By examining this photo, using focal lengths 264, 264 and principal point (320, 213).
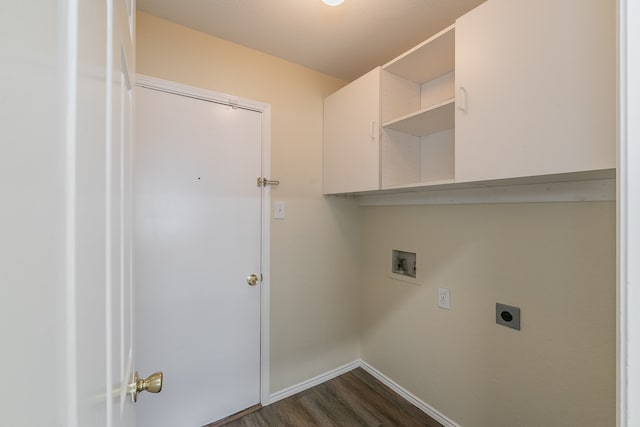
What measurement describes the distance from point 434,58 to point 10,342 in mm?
1913

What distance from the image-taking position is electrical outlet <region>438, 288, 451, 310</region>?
65.9 inches

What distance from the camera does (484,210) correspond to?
151 centimetres

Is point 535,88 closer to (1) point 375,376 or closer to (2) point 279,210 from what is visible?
(2) point 279,210

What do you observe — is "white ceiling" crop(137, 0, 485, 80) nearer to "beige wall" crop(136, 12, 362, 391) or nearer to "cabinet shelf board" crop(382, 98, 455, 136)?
"beige wall" crop(136, 12, 362, 391)

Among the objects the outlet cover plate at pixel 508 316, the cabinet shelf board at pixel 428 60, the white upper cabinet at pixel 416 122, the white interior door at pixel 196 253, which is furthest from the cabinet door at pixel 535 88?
the white interior door at pixel 196 253

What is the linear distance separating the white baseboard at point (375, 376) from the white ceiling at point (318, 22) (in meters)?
2.43

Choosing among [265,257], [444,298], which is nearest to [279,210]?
[265,257]

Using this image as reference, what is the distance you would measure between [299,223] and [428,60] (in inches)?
53.6

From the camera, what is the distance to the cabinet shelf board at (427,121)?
4.54 ft

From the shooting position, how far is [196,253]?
1.64 metres

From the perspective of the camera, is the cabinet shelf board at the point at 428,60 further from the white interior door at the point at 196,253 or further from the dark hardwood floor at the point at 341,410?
the dark hardwood floor at the point at 341,410

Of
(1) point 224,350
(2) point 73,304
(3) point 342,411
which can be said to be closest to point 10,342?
(2) point 73,304

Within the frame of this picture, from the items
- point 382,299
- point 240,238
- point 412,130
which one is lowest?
point 382,299

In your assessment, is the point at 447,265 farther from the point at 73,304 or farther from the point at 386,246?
the point at 73,304
